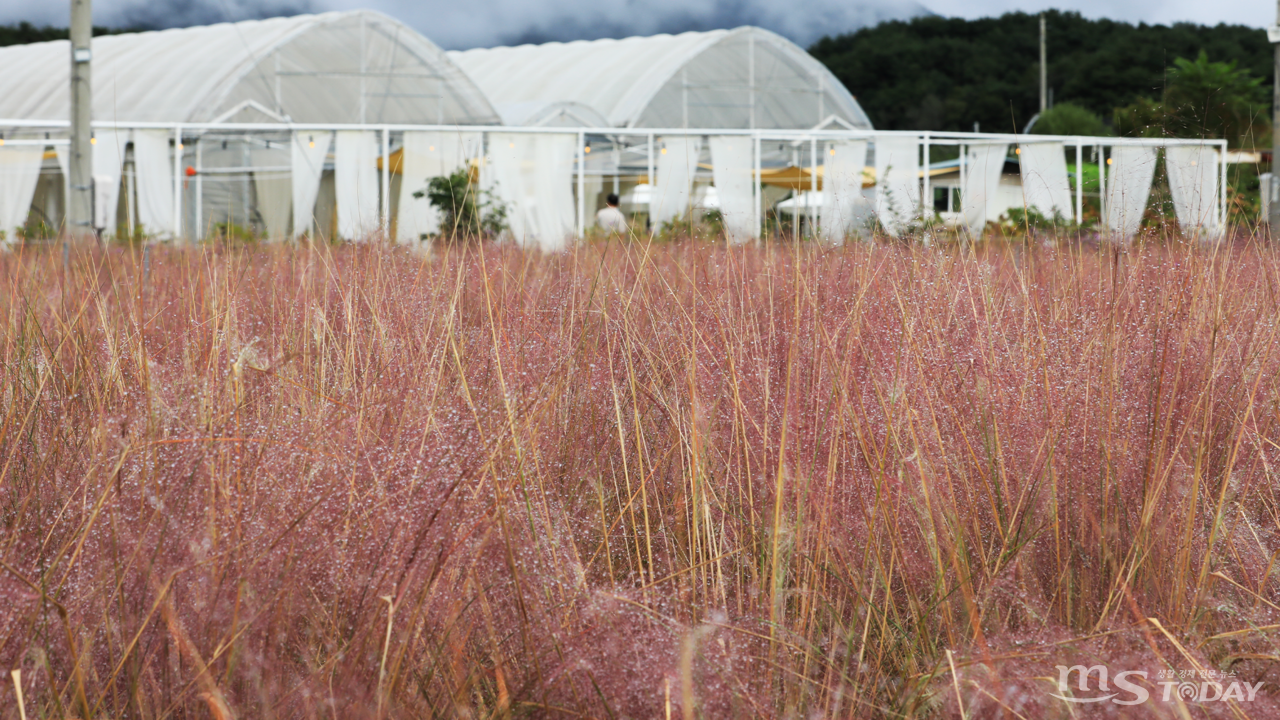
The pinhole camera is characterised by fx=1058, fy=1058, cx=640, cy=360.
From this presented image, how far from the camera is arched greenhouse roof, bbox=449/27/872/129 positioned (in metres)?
22.5

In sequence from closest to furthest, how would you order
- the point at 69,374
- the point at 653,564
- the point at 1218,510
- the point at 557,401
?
the point at 1218,510, the point at 653,564, the point at 557,401, the point at 69,374

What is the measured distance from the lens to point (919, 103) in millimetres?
53594

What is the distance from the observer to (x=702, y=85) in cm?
2305

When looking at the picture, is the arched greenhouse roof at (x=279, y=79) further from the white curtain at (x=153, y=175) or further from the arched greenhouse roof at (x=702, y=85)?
the white curtain at (x=153, y=175)

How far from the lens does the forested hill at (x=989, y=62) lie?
4953cm

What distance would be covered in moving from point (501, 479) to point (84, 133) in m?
7.24

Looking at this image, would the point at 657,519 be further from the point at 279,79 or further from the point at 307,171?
the point at 279,79

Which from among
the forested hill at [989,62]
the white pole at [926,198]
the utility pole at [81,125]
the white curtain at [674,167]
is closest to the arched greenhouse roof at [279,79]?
the white curtain at [674,167]

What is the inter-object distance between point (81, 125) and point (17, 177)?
20.3 feet

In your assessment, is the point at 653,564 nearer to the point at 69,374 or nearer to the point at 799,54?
the point at 69,374

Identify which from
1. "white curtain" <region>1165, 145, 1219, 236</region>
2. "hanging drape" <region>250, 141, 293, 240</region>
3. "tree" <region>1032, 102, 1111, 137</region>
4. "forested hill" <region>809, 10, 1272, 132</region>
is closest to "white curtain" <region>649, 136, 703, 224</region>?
"hanging drape" <region>250, 141, 293, 240</region>

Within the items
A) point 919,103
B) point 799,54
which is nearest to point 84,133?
point 799,54

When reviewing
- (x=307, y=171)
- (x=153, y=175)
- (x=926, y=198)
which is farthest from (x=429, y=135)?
(x=926, y=198)

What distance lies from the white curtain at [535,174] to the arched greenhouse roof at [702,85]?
7757 millimetres
